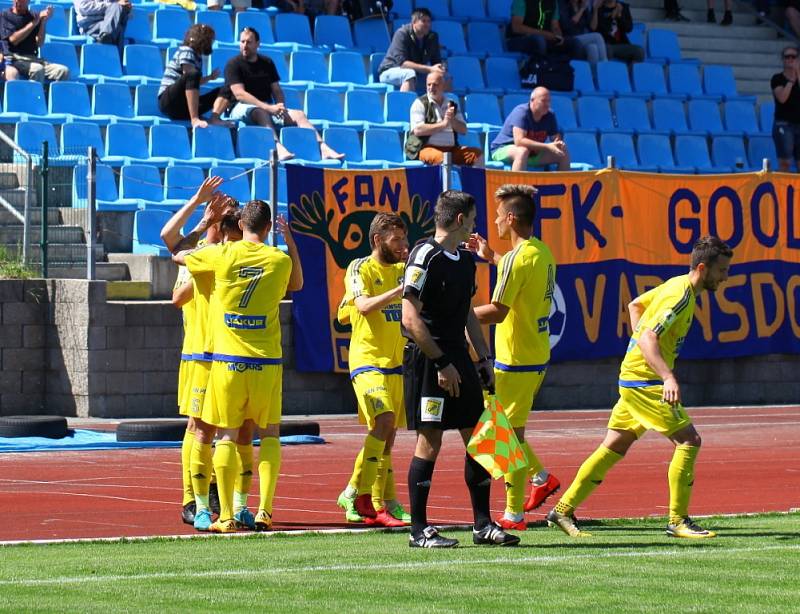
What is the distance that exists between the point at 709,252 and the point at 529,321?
61.9 inches

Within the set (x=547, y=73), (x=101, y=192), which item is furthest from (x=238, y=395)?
(x=547, y=73)

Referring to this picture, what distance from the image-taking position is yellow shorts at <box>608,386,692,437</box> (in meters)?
9.91

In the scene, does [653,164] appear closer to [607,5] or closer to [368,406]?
[607,5]

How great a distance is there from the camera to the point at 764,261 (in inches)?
848

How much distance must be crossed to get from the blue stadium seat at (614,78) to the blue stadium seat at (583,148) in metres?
2.30

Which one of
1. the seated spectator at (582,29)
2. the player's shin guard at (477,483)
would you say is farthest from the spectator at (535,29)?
the player's shin guard at (477,483)

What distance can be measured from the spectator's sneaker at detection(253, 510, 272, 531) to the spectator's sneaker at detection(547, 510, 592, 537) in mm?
1777

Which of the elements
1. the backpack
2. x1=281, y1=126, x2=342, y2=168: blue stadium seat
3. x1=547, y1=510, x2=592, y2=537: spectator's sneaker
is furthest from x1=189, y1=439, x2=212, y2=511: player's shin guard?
the backpack

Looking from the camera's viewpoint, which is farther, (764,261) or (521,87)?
(521,87)

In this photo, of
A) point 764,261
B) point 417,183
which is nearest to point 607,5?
point 764,261

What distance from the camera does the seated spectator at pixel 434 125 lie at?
21359 mm

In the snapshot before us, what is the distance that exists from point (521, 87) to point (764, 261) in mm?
5824

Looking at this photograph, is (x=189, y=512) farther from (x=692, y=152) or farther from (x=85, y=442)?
(x=692, y=152)

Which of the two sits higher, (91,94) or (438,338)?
(91,94)
